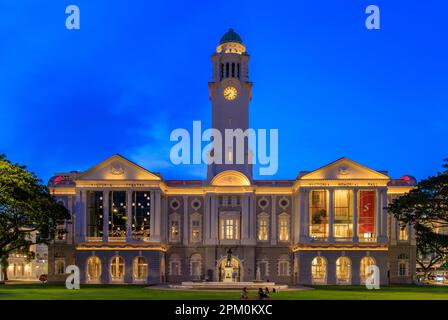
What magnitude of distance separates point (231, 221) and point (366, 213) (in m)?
19.3

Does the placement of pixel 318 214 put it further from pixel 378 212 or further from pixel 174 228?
pixel 174 228

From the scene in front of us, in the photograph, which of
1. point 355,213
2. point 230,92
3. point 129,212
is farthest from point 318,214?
point 129,212

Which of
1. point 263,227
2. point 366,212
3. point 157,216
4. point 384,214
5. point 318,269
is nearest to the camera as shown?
point 384,214

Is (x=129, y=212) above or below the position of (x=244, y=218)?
above

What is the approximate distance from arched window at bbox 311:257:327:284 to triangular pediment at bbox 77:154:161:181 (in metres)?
25.0

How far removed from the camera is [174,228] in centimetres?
10075

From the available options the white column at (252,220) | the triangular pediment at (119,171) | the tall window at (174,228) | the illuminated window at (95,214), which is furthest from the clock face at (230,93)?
the illuminated window at (95,214)

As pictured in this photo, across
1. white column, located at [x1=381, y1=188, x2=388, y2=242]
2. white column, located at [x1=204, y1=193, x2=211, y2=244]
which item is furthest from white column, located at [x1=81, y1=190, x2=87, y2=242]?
white column, located at [x1=381, y1=188, x2=388, y2=242]

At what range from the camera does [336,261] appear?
93.0m
